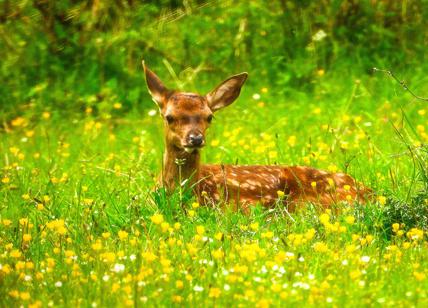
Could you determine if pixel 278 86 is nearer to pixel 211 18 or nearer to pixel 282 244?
pixel 211 18

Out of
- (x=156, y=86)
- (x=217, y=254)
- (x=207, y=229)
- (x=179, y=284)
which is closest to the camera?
(x=179, y=284)

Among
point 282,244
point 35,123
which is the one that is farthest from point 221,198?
point 35,123

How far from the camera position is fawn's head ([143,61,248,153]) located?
25.5 ft

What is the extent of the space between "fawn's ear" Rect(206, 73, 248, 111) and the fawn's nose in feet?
2.26

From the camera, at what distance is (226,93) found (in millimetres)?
8422

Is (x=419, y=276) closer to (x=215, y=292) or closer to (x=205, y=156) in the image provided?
(x=215, y=292)

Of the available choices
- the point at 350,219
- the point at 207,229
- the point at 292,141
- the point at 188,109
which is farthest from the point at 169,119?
the point at 350,219

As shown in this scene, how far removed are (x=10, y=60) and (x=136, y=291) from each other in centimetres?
676

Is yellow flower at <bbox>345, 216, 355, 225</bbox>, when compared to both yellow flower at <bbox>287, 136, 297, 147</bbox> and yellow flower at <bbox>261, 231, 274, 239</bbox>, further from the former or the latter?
yellow flower at <bbox>287, 136, 297, 147</bbox>

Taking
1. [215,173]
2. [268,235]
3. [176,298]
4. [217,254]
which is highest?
[176,298]

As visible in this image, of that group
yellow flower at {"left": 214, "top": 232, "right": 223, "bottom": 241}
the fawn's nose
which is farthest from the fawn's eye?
yellow flower at {"left": 214, "top": 232, "right": 223, "bottom": 241}

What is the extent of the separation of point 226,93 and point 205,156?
1246 millimetres

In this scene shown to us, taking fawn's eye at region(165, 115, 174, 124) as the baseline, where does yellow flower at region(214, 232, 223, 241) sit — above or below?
above

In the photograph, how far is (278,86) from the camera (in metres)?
11.8
